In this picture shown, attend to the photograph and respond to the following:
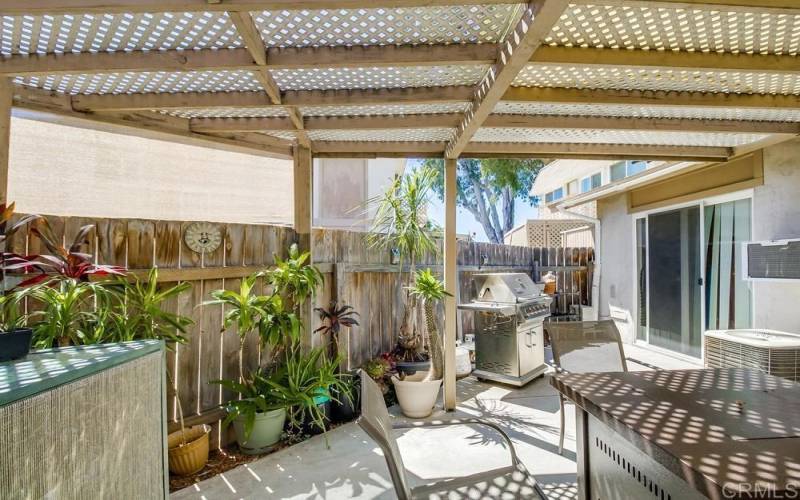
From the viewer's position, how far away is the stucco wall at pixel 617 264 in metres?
5.91

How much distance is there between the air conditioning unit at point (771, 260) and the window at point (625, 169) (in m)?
2.52

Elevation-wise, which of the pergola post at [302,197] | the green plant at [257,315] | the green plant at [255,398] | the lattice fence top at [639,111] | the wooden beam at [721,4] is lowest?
the green plant at [255,398]

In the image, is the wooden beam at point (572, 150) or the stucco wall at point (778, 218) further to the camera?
the stucco wall at point (778, 218)

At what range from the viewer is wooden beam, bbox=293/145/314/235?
331 cm

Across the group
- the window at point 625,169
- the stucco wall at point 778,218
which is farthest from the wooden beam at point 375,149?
the window at point 625,169

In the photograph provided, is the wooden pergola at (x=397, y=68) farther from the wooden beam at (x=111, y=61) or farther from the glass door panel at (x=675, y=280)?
the glass door panel at (x=675, y=280)

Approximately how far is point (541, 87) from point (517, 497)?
218 centimetres

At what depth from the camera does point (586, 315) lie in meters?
6.82

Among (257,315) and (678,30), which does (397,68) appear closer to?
(678,30)

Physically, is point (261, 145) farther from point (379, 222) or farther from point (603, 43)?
point (603, 43)

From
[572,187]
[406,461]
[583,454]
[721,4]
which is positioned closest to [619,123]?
[721,4]

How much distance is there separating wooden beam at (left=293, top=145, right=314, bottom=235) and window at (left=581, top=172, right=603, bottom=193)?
22.0ft

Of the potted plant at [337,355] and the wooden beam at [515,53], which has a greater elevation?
the wooden beam at [515,53]

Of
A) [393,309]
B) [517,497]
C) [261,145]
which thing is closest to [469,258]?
[393,309]
